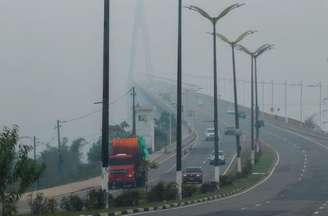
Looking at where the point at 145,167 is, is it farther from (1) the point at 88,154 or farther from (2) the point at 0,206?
(2) the point at 0,206

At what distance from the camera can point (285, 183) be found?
69.4 m

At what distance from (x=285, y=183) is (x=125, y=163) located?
10.5 m

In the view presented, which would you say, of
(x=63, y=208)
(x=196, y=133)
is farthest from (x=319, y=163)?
(x=63, y=208)

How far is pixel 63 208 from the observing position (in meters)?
39.8

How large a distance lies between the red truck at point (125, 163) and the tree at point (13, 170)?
39.9m

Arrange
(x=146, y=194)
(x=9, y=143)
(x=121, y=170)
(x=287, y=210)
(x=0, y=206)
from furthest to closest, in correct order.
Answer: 1. (x=121, y=170)
2. (x=146, y=194)
3. (x=287, y=210)
4. (x=0, y=206)
5. (x=9, y=143)

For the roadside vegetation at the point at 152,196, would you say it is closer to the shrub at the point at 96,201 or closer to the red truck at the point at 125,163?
the shrub at the point at 96,201

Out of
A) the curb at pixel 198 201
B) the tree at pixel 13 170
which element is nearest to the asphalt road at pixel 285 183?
the curb at pixel 198 201

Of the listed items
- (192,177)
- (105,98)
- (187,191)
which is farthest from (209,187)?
(105,98)

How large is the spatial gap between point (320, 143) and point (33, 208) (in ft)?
290

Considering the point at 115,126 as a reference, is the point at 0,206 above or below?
below

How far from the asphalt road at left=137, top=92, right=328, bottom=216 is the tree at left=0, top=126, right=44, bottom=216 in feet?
37.3

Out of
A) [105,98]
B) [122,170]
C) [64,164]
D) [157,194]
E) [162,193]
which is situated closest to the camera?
[105,98]

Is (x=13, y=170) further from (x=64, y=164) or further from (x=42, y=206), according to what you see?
(x=64, y=164)
